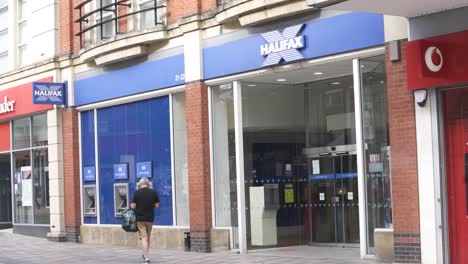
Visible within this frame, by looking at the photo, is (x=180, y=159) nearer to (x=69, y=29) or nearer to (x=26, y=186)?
(x=69, y=29)

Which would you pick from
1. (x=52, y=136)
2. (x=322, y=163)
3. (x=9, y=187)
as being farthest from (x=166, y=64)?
(x=9, y=187)

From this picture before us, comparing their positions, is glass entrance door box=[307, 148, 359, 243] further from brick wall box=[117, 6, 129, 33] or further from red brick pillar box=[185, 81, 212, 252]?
brick wall box=[117, 6, 129, 33]

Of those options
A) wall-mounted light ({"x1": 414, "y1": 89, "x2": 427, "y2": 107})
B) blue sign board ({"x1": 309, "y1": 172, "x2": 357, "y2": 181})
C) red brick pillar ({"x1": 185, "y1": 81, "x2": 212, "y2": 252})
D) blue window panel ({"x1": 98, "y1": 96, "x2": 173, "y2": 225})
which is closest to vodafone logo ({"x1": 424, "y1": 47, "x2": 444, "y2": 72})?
wall-mounted light ({"x1": 414, "y1": 89, "x2": 427, "y2": 107})

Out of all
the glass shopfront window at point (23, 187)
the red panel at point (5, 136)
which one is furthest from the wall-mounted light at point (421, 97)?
the red panel at point (5, 136)

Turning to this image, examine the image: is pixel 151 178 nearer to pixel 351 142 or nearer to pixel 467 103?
pixel 351 142

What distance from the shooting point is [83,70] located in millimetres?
19656

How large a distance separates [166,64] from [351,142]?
4546mm

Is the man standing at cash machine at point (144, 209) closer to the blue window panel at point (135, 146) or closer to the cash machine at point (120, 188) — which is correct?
the blue window panel at point (135, 146)

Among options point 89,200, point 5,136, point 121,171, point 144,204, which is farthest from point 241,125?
→ point 5,136

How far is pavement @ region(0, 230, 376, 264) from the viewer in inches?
539

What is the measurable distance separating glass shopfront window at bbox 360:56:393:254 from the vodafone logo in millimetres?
1493

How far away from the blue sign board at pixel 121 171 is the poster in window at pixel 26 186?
180 inches

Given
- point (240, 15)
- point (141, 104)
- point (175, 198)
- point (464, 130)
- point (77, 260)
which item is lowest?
point (77, 260)

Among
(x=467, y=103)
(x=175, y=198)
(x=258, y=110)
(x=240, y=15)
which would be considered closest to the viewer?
(x=467, y=103)
